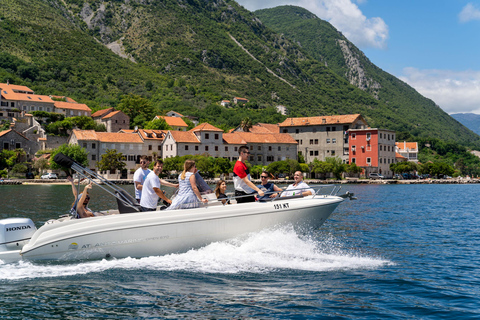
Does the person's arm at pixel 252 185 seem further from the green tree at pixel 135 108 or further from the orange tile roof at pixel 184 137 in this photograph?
the green tree at pixel 135 108

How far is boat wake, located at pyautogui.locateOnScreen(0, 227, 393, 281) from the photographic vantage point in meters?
9.38

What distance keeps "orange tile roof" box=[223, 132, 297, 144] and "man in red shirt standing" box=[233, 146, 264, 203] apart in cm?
7535

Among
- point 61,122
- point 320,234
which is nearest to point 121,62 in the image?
point 61,122

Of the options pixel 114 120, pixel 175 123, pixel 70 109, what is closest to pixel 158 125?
pixel 175 123

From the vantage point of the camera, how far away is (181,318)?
6.86 meters

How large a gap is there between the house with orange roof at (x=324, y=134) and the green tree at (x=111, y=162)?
1666 inches

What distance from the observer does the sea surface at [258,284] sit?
23.6ft

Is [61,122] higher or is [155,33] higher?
[155,33]

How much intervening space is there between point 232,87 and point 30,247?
586 feet

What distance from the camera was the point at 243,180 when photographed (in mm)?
10422

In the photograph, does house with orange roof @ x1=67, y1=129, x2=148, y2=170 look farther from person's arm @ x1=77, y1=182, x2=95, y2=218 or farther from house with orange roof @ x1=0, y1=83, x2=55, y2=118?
person's arm @ x1=77, y1=182, x2=95, y2=218

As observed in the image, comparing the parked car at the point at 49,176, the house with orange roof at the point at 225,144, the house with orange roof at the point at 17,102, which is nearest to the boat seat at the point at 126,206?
the parked car at the point at 49,176

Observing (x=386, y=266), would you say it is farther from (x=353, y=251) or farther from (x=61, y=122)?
(x=61, y=122)

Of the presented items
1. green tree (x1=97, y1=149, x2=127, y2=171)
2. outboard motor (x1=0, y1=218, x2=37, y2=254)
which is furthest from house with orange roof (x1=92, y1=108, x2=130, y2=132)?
outboard motor (x1=0, y1=218, x2=37, y2=254)
